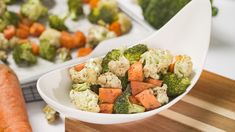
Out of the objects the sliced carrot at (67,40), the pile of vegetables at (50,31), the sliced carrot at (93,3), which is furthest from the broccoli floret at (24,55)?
the sliced carrot at (93,3)

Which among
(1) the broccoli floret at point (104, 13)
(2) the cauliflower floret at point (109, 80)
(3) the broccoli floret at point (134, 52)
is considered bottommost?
(2) the cauliflower floret at point (109, 80)

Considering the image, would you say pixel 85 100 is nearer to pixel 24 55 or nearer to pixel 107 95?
pixel 107 95

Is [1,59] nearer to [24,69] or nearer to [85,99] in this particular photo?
[24,69]

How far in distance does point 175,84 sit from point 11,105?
487 mm

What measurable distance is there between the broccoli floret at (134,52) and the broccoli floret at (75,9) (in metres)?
0.67

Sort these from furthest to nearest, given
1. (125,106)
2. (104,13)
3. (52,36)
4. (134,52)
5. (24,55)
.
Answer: (104,13)
(52,36)
(24,55)
(134,52)
(125,106)

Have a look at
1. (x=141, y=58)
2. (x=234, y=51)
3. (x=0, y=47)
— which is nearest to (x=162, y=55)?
(x=141, y=58)

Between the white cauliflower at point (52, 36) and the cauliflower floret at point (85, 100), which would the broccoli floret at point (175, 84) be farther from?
the white cauliflower at point (52, 36)

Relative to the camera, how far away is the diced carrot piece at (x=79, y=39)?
5.23ft

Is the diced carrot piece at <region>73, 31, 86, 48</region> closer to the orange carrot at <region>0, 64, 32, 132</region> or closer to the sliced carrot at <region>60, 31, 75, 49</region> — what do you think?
the sliced carrot at <region>60, 31, 75, 49</region>

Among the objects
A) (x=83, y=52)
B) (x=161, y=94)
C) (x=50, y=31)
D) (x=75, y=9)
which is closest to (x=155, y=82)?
(x=161, y=94)

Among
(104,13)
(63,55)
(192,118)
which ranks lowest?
(192,118)

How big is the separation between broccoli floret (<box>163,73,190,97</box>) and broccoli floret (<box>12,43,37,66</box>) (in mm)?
595

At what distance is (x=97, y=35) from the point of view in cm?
159
